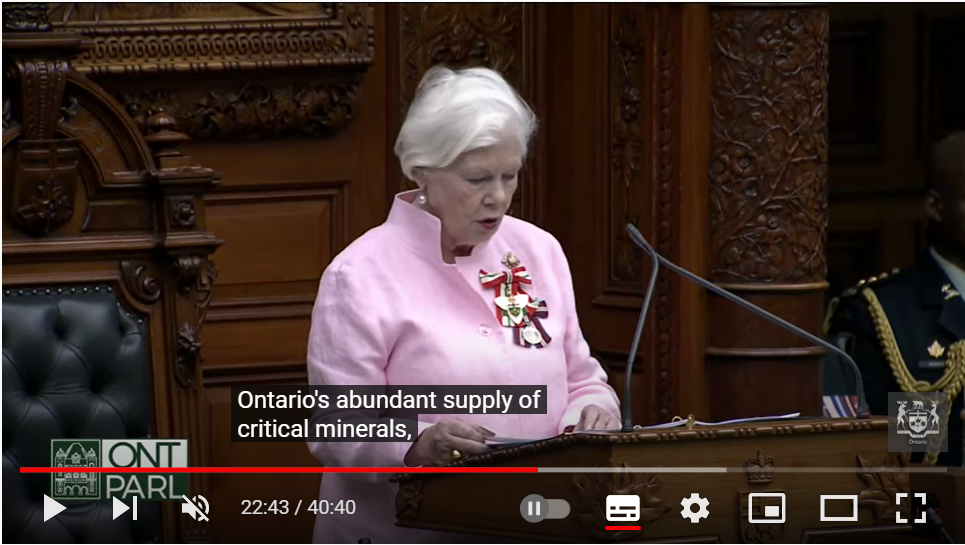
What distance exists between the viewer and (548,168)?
178 inches

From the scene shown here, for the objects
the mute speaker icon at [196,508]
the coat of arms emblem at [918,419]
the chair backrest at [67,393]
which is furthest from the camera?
the coat of arms emblem at [918,419]

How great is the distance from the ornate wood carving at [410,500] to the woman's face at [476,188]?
426 millimetres

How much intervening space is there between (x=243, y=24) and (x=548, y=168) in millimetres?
796

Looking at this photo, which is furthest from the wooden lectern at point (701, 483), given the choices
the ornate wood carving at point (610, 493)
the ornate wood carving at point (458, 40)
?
the ornate wood carving at point (458, 40)

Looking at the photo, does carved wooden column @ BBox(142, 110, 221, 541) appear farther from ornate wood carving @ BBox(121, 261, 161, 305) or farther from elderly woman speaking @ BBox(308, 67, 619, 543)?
elderly woman speaking @ BBox(308, 67, 619, 543)

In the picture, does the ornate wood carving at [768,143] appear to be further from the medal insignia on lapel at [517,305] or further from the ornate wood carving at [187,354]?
the ornate wood carving at [187,354]

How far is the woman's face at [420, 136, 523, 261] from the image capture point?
2.93 meters

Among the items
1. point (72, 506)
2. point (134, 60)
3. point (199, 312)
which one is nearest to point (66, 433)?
point (72, 506)

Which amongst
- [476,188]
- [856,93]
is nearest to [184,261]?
[476,188]

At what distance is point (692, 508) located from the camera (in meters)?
2.60

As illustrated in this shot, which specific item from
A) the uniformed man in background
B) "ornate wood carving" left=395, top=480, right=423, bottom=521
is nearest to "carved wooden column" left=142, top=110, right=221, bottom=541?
"ornate wood carving" left=395, top=480, right=423, bottom=521

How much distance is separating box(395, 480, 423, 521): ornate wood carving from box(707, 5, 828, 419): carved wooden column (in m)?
1.61

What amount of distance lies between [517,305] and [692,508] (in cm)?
55
